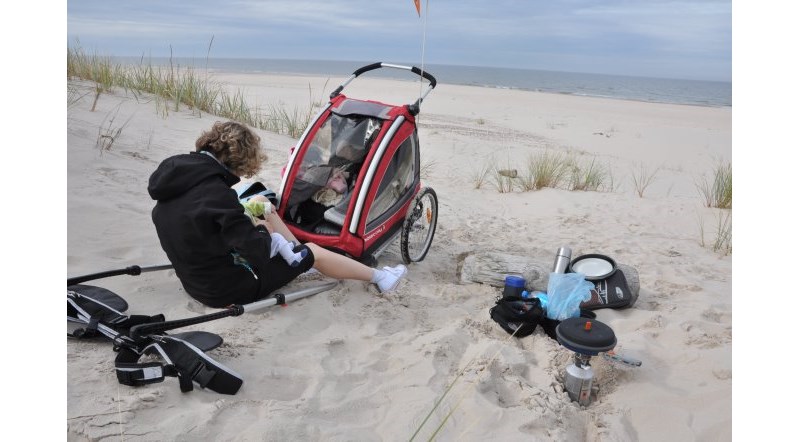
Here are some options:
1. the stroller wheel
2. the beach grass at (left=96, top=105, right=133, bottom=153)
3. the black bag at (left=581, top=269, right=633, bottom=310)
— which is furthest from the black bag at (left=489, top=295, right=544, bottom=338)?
the beach grass at (left=96, top=105, right=133, bottom=153)

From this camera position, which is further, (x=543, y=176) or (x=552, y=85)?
(x=552, y=85)

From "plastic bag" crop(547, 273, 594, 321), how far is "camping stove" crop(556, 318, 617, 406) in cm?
69

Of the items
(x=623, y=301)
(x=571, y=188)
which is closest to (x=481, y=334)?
(x=623, y=301)

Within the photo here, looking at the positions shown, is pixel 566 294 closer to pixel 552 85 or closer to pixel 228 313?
pixel 228 313

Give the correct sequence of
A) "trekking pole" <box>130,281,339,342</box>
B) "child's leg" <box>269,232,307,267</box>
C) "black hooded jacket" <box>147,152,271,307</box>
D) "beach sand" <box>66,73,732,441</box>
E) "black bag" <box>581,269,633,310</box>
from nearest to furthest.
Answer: "beach sand" <box>66,73,732,441</box> < "trekking pole" <box>130,281,339,342</box> < "black hooded jacket" <box>147,152,271,307</box> < "child's leg" <box>269,232,307,267</box> < "black bag" <box>581,269,633,310</box>

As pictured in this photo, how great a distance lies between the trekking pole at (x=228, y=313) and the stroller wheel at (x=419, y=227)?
0.68 meters

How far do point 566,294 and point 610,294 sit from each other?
→ 1.27 ft

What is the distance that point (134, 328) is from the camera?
2531 millimetres

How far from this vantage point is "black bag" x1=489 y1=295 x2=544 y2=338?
11.0 ft

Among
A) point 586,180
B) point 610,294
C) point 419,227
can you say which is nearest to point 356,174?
point 419,227

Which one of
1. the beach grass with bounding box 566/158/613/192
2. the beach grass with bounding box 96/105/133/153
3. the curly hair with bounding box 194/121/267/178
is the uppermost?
the beach grass with bounding box 96/105/133/153

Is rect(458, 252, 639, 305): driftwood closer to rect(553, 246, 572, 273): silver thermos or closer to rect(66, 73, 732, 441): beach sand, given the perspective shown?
rect(66, 73, 732, 441): beach sand

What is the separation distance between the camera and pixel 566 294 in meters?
3.61

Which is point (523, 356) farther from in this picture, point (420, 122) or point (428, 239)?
point (420, 122)
